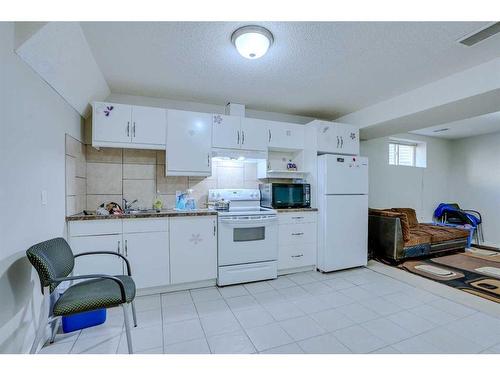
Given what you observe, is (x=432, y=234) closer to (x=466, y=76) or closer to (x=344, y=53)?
(x=466, y=76)

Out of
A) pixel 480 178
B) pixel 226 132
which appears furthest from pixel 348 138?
pixel 480 178

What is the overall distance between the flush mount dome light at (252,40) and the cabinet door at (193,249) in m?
1.80

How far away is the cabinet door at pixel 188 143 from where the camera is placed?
294cm

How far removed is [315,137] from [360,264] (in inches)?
77.8

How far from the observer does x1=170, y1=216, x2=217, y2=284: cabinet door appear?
2729mm

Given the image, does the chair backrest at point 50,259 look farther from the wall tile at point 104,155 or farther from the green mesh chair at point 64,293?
the wall tile at point 104,155

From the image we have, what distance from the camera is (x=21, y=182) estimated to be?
157 centimetres

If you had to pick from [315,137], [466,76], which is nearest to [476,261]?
[466,76]

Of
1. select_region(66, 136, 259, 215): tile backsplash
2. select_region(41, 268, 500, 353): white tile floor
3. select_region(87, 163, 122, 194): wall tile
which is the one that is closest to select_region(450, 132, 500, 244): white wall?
select_region(41, 268, 500, 353): white tile floor

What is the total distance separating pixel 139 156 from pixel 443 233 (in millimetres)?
5130

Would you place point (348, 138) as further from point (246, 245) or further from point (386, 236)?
point (246, 245)

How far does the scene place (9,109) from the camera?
1.44 m

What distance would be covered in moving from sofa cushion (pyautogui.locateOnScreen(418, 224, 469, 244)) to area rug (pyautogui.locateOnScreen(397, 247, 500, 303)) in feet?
1.00

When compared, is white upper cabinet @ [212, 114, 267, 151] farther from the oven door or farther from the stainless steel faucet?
the stainless steel faucet
